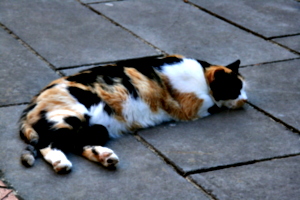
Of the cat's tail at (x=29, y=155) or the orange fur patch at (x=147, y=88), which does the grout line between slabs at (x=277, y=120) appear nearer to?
the orange fur patch at (x=147, y=88)

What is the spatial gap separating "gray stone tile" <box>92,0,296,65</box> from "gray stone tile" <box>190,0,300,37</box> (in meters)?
0.24

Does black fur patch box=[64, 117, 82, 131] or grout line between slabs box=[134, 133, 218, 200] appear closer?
grout line between slabs box=[134, 133, 218, 200]

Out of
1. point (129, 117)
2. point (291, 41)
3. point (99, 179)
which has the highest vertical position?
point (291, 41)

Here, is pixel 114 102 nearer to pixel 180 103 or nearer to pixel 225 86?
pixel 180 103

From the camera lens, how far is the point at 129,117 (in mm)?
5270

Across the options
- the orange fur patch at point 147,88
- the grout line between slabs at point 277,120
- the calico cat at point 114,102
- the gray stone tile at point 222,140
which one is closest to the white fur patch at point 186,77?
the calico cat at point 114,102

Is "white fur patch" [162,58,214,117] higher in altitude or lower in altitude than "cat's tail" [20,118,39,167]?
higher

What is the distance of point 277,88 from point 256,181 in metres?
1.92

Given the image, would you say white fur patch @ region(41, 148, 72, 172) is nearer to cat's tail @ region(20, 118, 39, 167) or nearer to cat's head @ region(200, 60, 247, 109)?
cat's tail @ region(20, 118, 39, 167)

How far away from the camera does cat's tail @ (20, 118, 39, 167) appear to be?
181 inches

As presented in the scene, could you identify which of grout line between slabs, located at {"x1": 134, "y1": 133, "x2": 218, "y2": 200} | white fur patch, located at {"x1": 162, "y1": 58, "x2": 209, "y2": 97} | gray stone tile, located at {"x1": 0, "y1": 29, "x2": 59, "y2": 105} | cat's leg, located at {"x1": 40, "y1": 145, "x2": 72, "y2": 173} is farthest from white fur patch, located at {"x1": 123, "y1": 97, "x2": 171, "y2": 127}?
gray stone tile, located at {"x1": 0, "y1": 29, "x2": 59, "y2": 105}

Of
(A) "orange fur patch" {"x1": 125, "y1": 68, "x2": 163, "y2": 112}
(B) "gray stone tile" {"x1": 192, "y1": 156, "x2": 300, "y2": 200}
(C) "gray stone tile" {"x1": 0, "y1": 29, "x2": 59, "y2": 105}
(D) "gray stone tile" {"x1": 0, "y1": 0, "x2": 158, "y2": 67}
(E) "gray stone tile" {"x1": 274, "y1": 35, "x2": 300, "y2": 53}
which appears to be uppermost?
(A) "orange fur patch" {"x1": 125, "y1": 68, "x2": 163, "y2": 112}

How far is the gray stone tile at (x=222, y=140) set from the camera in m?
4.91

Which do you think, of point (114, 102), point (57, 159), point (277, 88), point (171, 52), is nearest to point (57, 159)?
point (57, 159)
